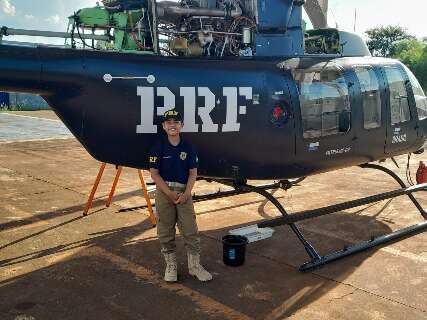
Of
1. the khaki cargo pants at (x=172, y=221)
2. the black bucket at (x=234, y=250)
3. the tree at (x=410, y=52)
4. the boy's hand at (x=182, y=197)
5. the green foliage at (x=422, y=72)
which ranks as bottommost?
the black bucket at (x=234, y=250)

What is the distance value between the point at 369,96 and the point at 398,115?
1.03 m

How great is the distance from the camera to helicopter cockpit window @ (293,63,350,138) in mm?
6844

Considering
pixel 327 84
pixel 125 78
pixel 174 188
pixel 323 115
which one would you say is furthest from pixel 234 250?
pixel 327 84

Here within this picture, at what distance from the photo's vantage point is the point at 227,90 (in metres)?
6.25

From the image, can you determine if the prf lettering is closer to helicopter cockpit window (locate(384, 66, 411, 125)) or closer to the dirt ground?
the dirt ground

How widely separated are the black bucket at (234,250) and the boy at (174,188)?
0.51 metres

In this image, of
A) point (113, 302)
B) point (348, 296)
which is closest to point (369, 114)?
point (348, 296)

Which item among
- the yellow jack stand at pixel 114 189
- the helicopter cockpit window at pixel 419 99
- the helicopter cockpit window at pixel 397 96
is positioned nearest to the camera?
Result: the yellow jack stand at pixel 114 189

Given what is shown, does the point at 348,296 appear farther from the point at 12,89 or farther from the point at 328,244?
the point at 12,89

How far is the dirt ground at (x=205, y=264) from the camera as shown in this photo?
5035 mm

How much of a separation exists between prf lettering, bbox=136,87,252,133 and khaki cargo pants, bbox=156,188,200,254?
969mm

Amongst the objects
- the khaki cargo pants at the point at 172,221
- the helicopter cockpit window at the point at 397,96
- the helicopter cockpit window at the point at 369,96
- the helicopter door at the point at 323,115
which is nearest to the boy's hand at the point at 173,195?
the khaki cargo pants at the point at 172,221

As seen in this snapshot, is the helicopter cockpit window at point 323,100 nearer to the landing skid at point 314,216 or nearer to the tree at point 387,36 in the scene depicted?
the landing skid at point 314,216

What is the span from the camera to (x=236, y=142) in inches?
251
